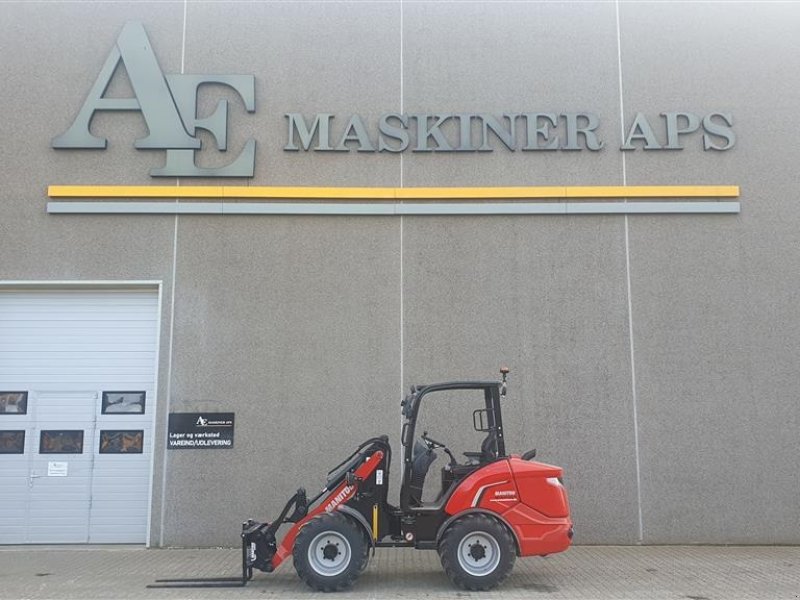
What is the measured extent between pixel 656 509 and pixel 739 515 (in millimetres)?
1152

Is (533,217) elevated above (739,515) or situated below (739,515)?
above

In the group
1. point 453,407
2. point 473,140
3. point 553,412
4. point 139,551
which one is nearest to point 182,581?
point 139,551

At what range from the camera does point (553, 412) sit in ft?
34.6

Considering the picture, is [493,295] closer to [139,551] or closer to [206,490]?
[206,490]

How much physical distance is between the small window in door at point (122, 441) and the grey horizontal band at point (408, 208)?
317 centimetres

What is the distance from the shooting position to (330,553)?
766cm

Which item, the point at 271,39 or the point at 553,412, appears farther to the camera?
the point at 271,39

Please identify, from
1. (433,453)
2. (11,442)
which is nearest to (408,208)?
(433,453)

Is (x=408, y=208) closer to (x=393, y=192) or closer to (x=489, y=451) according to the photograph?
(x=393, y=192)

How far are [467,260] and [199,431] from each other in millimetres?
4508

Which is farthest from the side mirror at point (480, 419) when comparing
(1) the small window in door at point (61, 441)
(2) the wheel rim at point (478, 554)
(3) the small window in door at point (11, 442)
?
(3) the small window in door at point (11, 442)

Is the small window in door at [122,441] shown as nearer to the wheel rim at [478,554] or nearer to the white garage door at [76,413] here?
the white garage door at [76,413]

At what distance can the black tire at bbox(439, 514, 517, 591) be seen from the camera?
7.61m

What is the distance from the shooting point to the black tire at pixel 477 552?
7.61 metres
